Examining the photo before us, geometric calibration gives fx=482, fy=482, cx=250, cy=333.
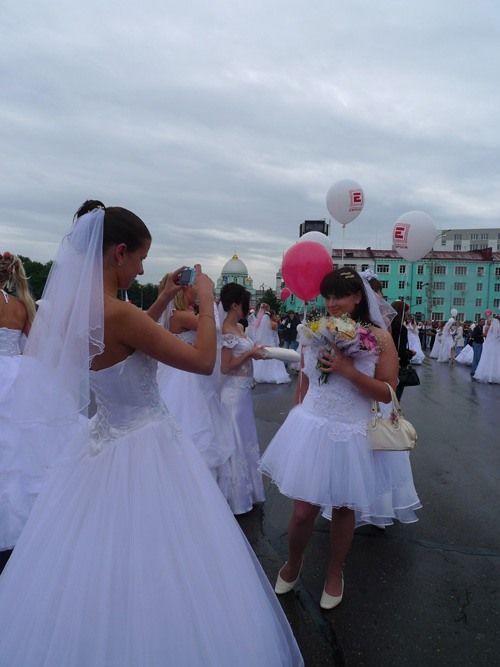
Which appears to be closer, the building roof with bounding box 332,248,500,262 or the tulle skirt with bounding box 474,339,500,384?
the tulle skirt with bounding box 474,339,500,384

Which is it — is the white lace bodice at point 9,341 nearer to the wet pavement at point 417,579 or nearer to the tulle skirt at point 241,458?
the tulle skirt at point 241,458

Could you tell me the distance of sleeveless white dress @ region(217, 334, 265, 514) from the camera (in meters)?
4.51

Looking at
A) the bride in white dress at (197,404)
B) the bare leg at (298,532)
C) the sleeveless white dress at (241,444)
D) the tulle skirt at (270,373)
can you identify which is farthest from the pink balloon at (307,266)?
the tulle skirt at (270,373)

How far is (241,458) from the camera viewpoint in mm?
4594

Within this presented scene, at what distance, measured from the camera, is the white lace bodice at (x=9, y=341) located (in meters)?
4.38

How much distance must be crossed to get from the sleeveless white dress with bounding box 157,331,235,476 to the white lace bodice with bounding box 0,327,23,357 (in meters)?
1.45

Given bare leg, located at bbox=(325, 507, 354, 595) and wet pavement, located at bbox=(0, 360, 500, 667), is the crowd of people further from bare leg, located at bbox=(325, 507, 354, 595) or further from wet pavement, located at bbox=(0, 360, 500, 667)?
bare leg, located at bbox=(325, 507, 354, 595)

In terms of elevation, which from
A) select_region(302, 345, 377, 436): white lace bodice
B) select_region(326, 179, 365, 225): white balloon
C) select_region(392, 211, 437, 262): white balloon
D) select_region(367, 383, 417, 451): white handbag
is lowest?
select_region(367, 383, 417, 451): white handbag

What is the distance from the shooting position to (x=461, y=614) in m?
3.07

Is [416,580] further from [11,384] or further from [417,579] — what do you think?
[11,384]

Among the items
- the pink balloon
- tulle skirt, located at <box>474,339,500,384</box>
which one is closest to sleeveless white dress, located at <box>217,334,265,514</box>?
the pink balloon

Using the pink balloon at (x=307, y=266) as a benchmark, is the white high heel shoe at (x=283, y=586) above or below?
below

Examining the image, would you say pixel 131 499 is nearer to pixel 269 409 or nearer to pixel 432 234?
pixel 432 234

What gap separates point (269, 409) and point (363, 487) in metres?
6.63
